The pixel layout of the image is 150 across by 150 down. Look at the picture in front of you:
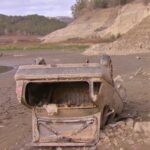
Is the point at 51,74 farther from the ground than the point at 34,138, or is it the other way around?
the point at 51,74

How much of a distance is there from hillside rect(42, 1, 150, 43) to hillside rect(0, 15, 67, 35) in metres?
31.5

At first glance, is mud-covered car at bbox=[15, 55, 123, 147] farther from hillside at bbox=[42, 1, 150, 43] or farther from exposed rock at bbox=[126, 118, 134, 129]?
hillside at bbox=[42, 1, 150, 43]

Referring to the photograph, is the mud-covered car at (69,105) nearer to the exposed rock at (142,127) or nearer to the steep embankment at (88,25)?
the exposed rock at (142,127)

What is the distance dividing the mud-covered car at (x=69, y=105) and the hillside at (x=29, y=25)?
307 feet

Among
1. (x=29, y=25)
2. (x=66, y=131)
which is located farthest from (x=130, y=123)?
(x=29, y=25)

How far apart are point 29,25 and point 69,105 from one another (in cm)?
9939

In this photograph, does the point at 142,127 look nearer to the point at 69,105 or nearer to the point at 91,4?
the point at 69,105

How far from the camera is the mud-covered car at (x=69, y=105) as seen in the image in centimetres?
945

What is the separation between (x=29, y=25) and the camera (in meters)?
109

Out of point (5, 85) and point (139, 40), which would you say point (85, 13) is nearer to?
point (139, 40)

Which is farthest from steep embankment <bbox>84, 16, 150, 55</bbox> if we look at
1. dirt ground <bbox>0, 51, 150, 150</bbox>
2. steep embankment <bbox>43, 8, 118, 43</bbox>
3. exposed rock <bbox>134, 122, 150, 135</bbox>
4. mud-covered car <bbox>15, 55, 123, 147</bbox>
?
mud-covered car <bbox>15, 55, 123, 147</bbox>

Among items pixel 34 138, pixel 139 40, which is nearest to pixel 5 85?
pixel 34 138

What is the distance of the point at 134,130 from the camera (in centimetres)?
1021

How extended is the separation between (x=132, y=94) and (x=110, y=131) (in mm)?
5796
